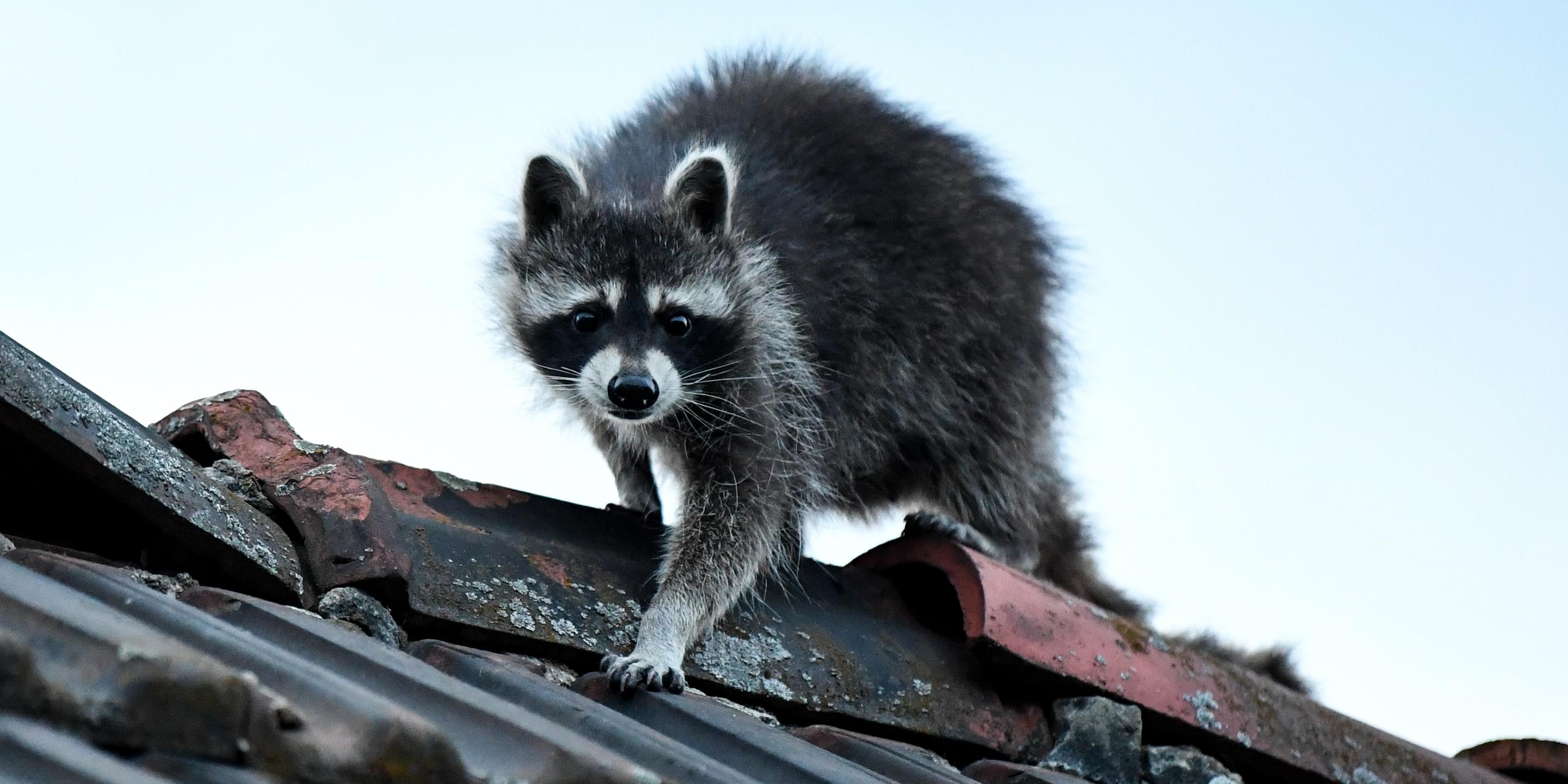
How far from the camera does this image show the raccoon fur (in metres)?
3.06

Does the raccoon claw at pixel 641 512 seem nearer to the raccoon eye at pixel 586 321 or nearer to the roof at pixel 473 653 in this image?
the roof at pixel 473 653

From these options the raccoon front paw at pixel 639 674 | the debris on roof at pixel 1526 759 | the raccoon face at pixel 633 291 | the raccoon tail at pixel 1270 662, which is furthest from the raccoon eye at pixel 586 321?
the debris on roof at pixel 1526 759

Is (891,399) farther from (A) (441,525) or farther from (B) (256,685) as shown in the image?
(B) (256,685)

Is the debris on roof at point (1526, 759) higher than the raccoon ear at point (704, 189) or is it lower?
lower

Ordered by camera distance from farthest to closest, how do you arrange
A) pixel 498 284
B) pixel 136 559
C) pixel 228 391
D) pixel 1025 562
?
pixel 1025 562 → pixel 498 284 → pixel 228 391 → pixel 136 559

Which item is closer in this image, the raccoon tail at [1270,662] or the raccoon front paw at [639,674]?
the raccoon front paw at [639,674]

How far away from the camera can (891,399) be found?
137 inches

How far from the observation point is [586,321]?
3141mm

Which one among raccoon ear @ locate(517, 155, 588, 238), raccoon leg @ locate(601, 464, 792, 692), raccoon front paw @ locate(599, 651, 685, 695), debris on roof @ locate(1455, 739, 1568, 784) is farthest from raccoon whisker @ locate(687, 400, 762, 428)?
debris on roof @ locate(1455, 739, 1568, 784)

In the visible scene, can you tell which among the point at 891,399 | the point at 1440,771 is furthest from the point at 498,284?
the point at 1440,771

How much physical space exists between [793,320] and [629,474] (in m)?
0.54

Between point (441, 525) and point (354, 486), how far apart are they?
6.4 inches

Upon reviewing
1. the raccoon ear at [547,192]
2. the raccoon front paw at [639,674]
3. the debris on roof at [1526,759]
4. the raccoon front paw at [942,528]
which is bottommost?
the raccoon front paw at [639,674]

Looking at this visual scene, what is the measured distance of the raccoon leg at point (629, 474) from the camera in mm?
3475
